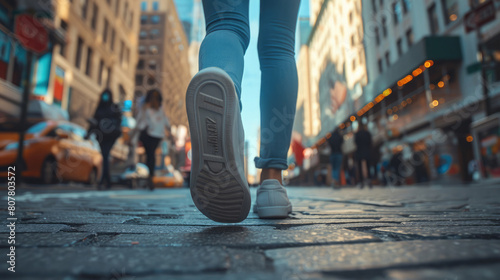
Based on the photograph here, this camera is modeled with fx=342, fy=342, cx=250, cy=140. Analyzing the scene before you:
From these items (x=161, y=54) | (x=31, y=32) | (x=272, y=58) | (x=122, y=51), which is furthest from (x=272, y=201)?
(x=161, y=54)

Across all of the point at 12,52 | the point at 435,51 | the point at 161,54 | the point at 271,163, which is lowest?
the point at 271,163

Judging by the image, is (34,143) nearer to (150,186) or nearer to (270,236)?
(150,186)

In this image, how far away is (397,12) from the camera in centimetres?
1953

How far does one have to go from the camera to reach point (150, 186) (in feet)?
22.5

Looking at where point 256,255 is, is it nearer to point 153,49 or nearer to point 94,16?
point 94,16

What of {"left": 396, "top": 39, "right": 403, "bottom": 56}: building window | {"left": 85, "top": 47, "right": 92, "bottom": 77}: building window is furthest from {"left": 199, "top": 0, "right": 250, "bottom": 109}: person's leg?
{"left": 85, "top": 47, "right": 92, "bottom": 77}: building window

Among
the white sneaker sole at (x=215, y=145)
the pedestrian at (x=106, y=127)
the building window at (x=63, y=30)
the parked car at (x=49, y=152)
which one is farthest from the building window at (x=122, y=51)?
the white sneaker sole at (x=215, y=145)

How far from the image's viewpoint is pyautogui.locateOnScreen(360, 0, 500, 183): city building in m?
13.5

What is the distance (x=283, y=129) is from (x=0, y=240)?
3.63ft

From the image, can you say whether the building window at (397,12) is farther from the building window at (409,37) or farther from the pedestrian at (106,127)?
the pedestrian at (106,127)

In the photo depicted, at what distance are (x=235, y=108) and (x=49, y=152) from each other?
791 cm

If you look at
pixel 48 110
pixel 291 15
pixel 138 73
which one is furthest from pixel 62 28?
pixel 138 73

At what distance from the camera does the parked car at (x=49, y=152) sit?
6975 millimetres

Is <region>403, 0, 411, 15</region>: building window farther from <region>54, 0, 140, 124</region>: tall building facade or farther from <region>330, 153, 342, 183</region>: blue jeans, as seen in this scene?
<region>54, 0, 140, 124</region>: tall building facade
